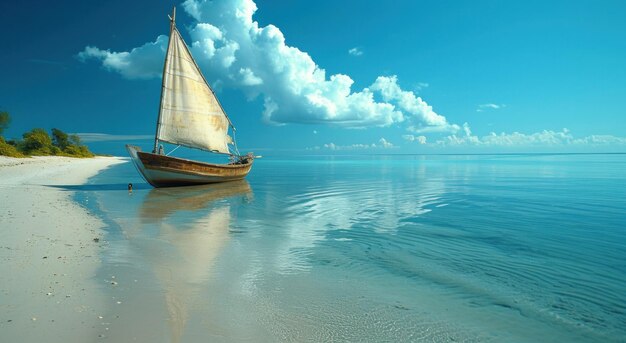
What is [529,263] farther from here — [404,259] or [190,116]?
[190,116]

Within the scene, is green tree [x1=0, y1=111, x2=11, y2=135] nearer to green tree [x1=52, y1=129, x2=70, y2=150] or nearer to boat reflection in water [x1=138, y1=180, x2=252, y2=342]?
green tree [x1=52, y1=129, x2=70, y2=150]

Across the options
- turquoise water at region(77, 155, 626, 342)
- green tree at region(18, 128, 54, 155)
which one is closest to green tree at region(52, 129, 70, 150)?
green tree at region(18, 128, 54, 155)

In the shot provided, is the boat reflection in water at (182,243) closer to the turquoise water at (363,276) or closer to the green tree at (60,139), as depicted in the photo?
the turquoise water at (363,276)

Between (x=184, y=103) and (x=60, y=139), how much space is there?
8092cm

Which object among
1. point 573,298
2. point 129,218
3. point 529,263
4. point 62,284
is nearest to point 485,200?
point 529,263

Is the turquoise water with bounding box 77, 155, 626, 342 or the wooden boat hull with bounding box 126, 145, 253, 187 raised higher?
the wooden boat hull with bounding box 126, 145, 253, 187

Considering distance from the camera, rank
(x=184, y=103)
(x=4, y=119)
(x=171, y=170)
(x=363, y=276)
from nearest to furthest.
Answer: (x=363, y=276) < (x=171, y=170) < (x=184, y=103) < (x=4, y=119)

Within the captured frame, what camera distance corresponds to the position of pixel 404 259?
9.88 metres

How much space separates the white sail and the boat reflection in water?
7.55 m

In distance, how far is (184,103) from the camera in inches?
1150

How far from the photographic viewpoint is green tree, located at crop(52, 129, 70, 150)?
3551 inches

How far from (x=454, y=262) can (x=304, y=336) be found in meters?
5.75

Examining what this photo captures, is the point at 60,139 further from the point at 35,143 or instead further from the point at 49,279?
the point at 49,279

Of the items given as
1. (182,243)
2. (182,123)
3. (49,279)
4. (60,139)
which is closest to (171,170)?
(182,123)
